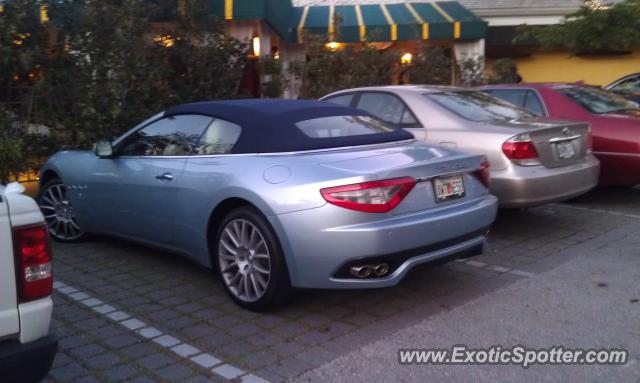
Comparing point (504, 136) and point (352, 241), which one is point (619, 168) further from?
point (352, 241)

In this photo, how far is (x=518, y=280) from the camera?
17.8 feet

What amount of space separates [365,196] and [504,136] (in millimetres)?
2523

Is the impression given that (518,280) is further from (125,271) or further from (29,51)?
(29,51)

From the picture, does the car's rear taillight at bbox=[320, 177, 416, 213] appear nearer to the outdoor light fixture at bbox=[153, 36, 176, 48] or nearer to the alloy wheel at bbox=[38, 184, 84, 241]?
the alloy wheel at bbox=[38, 184, 84, 241]

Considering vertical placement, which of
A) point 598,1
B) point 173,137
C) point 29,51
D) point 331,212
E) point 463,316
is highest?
point 598,1

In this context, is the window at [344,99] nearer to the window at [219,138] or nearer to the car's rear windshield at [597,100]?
the car's rear windshield at [597,100]

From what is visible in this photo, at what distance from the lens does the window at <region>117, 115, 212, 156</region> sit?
17.9ft

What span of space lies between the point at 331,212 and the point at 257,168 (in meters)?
0.74

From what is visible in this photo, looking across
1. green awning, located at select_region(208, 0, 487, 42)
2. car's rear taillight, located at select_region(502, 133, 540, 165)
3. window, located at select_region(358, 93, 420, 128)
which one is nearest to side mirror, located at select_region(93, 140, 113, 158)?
window, located at select_region(358, 93, 420, 128)

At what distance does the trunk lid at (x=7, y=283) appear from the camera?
2.82m

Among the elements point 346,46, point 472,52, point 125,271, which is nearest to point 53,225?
point 125,271

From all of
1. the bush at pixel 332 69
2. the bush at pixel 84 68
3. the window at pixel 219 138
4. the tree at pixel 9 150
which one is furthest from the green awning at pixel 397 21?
the window at pixel 219 138

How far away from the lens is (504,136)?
628 cm

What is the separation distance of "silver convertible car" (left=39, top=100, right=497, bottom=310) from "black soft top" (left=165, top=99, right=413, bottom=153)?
0.04ft
